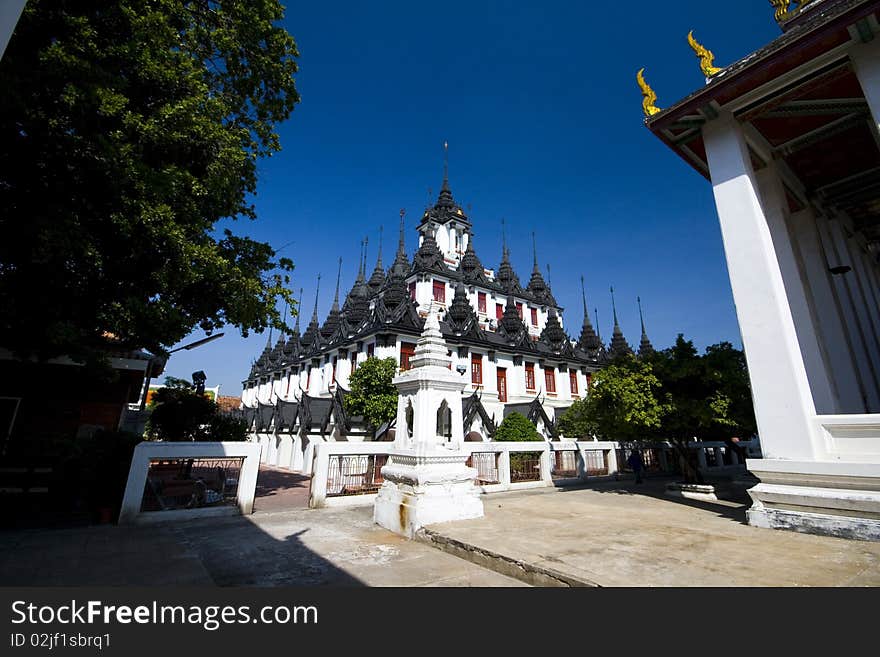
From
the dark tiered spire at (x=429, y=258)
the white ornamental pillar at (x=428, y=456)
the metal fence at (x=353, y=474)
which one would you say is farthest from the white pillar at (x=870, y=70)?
the dark tiered spire at (x=429, y=258)

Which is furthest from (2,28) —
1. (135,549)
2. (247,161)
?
(247,161)

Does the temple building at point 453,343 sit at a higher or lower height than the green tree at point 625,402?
higher

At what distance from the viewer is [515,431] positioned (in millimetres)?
16438

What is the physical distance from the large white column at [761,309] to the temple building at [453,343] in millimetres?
12617

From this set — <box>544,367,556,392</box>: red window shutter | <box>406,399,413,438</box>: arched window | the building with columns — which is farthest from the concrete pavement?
<box>544,367,556,392</box>: red window shutter

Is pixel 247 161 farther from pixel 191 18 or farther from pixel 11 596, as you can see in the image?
pixel 11 596

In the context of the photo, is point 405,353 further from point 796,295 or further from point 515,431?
point 796,295

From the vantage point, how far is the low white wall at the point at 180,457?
7.33 m

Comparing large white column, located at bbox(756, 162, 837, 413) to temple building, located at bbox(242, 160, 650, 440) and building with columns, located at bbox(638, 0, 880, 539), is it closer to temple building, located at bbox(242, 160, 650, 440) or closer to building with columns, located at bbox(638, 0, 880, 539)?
building with columns, located at bbox(638, 0, 880, 539)

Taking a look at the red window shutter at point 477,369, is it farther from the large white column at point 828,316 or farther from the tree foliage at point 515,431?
the large white column at point 828,316

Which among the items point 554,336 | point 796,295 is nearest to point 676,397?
point 796,295

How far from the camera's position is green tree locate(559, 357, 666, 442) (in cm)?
952

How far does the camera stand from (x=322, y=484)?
9266 millimetres

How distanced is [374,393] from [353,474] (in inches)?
374
